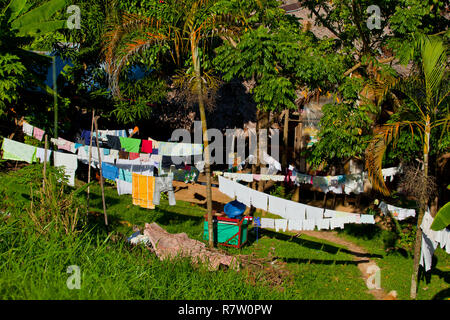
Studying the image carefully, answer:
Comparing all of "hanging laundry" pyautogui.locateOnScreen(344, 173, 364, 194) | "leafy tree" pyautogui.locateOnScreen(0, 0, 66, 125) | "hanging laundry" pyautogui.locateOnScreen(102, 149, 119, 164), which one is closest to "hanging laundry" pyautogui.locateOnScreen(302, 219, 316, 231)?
"hanging laundry" pyautogui.locateOnScreen(344, 173, 364, 194)

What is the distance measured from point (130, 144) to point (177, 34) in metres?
4.12

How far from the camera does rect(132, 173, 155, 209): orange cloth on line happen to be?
11.3 m

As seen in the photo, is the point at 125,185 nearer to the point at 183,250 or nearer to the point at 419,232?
the point at 183,250

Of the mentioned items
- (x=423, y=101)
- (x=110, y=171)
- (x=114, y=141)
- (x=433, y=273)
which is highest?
(x=423, y=101)

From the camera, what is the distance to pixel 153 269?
7.33 metres

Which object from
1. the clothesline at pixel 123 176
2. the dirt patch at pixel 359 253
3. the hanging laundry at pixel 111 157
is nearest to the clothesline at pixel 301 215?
the dirt patch at pixel 359 253

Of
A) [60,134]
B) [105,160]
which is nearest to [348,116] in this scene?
[105,160]

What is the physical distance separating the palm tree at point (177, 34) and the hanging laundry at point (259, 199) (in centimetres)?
107

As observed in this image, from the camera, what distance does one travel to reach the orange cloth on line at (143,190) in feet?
37.0

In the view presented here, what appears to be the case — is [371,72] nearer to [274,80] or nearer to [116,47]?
[274,80]

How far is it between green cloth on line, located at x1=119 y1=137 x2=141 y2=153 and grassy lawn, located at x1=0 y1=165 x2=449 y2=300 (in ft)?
7.33

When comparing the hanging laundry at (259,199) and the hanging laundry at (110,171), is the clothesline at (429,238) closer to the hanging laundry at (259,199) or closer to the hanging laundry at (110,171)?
the hanging laundry at (259,199)

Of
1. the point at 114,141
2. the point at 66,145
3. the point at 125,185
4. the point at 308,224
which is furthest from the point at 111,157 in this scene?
the point at 308,224

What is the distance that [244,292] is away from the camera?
23.3 ft
